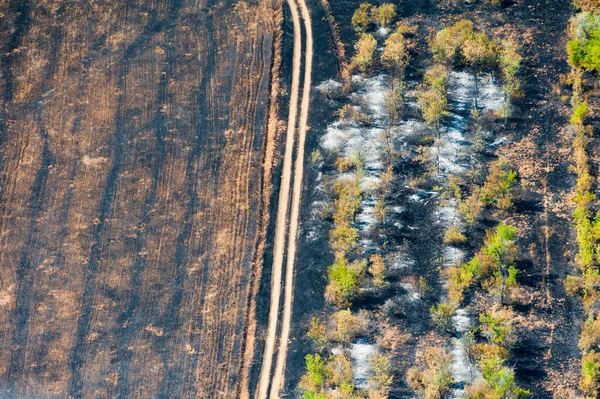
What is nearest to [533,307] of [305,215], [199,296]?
[305,215]

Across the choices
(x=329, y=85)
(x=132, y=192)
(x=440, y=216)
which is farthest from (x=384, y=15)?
(x=132, y=192)

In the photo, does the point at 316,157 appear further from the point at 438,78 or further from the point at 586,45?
the point at 586,45

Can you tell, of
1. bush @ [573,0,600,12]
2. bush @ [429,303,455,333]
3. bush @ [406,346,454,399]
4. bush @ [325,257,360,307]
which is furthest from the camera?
bush @ [573,0,600,12]

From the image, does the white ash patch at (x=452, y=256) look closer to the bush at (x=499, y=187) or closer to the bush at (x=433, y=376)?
the bush at (x=499, y=187)

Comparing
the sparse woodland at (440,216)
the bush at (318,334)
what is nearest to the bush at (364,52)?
the sparse woodland at (440,216)

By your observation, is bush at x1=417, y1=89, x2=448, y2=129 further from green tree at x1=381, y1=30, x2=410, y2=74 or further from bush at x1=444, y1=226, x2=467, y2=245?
bush at x1=444, y1=226, x2=467, y2=245

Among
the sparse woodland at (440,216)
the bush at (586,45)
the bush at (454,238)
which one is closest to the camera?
the sparse woodland at (440,216)

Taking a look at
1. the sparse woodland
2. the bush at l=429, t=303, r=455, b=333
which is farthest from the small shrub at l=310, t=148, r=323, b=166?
the bush at l=429, t=303, r=455, b=333
